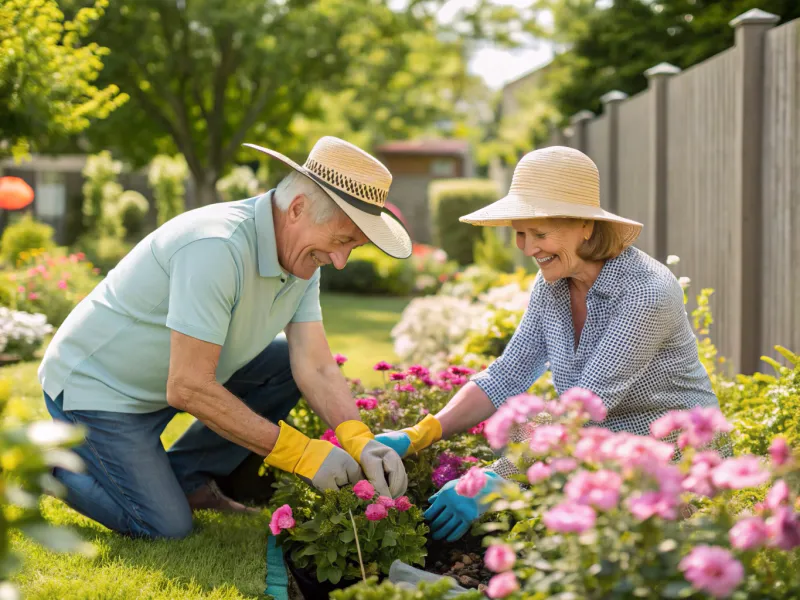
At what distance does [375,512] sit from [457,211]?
15.0 meters

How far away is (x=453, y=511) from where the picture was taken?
2.62 meters

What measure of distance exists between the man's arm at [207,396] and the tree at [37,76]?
75.9 inches

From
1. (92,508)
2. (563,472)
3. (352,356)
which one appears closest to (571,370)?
(563,472)

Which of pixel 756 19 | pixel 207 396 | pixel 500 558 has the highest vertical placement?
pixel 756 19

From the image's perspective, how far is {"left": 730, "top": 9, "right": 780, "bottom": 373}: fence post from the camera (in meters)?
4.70

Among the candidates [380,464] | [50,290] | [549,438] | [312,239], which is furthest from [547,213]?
[50,290]

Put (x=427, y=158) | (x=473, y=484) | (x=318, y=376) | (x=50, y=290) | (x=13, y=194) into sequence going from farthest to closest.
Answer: (x=427, y=158)
(x=13, y=194)
(x=50, y=290)
(x=318, y=376)
(x=473, y=484)

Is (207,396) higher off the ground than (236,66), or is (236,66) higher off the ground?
(236,66)

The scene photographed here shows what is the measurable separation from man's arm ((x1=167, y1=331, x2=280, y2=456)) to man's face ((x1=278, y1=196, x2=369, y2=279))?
429 millimetres

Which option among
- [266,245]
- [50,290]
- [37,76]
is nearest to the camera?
[266,245]

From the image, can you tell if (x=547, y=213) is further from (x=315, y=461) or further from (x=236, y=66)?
(x=236, y=66)

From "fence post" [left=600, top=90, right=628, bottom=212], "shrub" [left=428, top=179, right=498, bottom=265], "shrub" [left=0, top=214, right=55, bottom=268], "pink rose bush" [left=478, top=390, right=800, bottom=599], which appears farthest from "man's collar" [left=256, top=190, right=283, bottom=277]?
→ "shrub" [left=428, top=179, right=498, bottom=265]

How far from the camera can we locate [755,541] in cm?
137

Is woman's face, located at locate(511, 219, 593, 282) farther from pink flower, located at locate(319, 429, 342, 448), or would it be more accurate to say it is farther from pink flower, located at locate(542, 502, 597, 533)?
pink flower, located at locate(542, 502, 597, 533)
